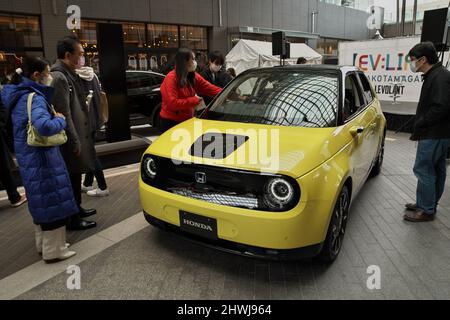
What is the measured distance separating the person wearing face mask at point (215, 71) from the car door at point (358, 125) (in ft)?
7.42

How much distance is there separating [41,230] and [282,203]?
214cm

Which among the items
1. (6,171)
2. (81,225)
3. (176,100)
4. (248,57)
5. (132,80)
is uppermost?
(248,57)

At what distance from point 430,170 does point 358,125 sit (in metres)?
0.92

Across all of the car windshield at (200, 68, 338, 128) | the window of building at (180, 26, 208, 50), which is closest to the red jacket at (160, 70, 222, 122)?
the car windshield at (200, 68, 338, 128)

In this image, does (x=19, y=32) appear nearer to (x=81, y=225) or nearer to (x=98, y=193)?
(x=98, y=193)

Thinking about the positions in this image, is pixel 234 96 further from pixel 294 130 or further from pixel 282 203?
pixel 282 203

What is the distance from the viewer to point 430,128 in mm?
3742

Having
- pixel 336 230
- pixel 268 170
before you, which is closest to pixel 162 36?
pixel 336 230

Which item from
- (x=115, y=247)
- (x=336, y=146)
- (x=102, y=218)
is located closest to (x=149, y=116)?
(x=102, y=218)

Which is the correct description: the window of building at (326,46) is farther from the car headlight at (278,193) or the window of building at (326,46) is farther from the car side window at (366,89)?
the car headlight at (278,193)

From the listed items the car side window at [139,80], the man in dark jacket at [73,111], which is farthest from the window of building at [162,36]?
the man in dark jacket at [73,111]

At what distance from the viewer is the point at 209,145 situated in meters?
3.07

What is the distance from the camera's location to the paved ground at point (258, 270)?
2.78m
